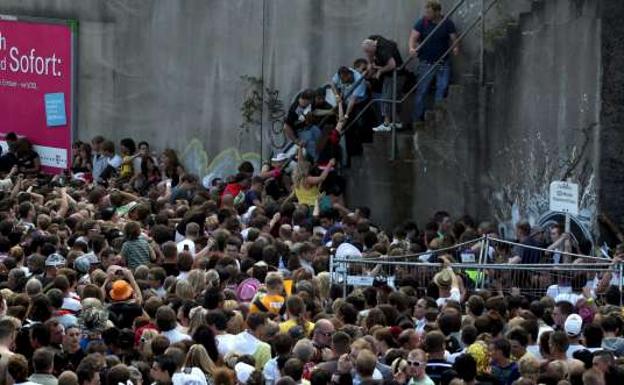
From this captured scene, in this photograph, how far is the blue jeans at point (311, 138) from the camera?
26.4 meters

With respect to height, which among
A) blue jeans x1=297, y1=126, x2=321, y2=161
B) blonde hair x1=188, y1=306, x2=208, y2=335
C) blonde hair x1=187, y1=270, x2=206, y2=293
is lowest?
blonde hair x1=188, y1=306, x2=208, y2=335

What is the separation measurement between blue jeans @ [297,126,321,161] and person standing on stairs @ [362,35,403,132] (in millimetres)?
959

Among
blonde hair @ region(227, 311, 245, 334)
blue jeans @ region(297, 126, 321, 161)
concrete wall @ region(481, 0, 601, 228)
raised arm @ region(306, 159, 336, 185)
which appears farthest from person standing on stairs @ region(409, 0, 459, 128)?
blonde hair @ region(227, 311, 245, 334)

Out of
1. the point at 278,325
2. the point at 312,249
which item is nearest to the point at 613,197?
the point at 312,249

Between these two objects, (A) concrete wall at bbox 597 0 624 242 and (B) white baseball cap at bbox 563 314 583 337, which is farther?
(A) concrete wall at bbox 597 0 624 242

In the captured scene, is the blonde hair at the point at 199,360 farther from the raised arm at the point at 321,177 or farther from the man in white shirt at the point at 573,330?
the raised arm at the point at 321,177

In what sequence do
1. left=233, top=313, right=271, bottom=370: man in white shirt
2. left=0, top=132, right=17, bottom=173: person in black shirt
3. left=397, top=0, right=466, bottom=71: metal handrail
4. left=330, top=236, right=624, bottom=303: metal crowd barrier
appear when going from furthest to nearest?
left=0, top=132, right=17, bottom=173: person in black shirt → left=397, top=0, right=466, bottom=71: metal handrail → left=330, top=236, right=624, bottom=303: metal crowd barrier → left=233, top=313, right=271, bottom=370: man in white shirt

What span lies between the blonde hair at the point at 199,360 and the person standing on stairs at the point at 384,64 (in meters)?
11.3

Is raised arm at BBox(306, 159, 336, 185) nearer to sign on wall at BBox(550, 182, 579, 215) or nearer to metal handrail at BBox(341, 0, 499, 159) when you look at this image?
metal handrail at BBox(341, 0, 499, 159)

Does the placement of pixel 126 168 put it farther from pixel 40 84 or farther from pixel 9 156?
pixel 40 84

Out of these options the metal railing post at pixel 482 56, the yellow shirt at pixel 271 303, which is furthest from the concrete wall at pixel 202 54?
the yellow shirt at pixel 271 303

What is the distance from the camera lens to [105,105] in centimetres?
3275

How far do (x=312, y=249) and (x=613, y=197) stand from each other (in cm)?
394

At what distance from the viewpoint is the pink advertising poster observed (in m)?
33.2
